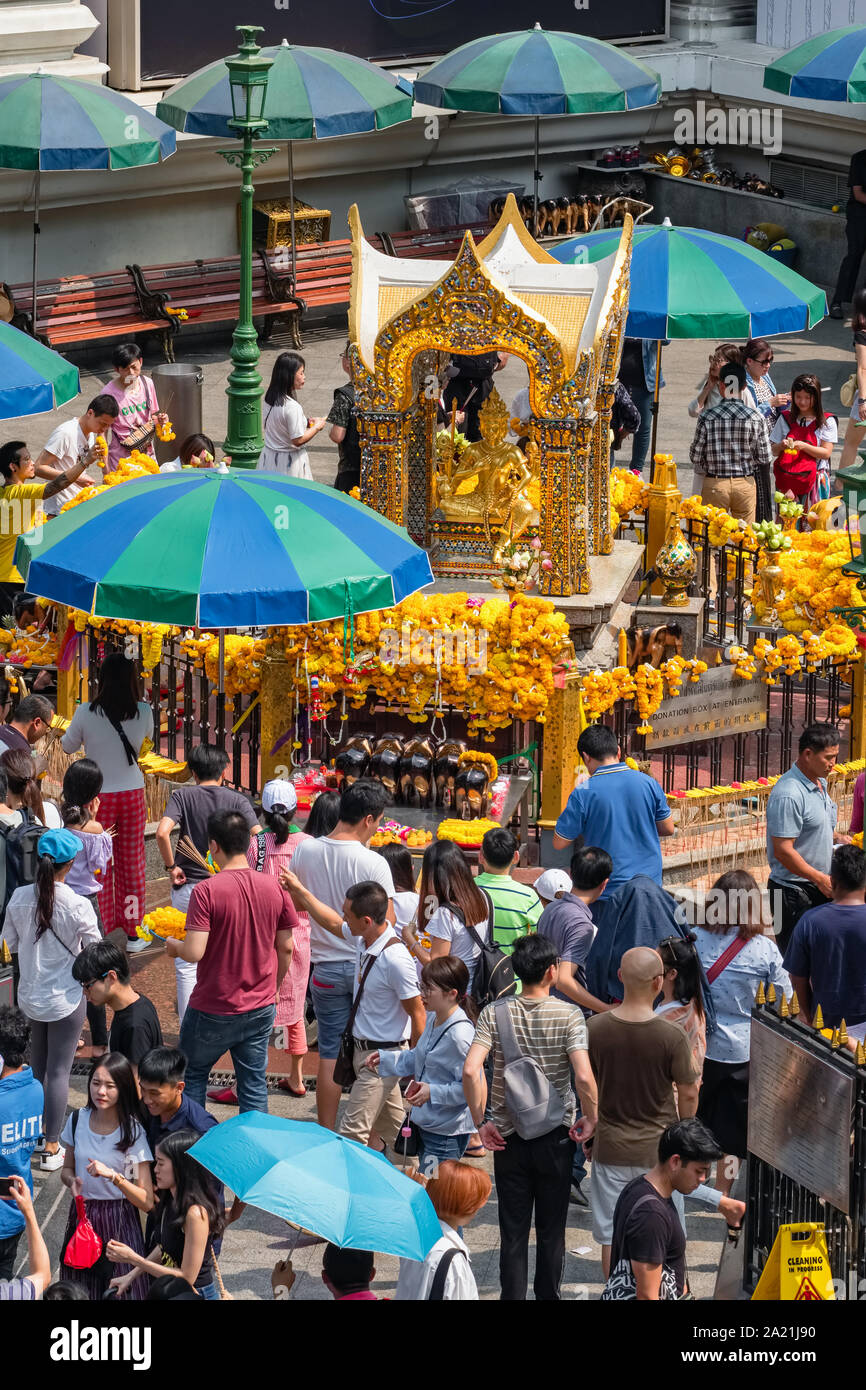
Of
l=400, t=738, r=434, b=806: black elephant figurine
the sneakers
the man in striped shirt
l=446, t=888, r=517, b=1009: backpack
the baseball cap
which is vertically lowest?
the sneakers

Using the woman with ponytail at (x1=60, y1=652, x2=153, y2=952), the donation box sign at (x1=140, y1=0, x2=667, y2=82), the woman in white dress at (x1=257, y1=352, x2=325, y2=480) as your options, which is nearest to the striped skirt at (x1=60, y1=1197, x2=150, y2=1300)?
the woman with ponytail at (x1=60, y1=652, x2=153, y2=952)

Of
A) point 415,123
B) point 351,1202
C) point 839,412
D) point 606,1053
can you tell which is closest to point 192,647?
point 606,1053

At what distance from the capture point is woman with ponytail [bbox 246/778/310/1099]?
9.16 metres

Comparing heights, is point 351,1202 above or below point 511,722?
above

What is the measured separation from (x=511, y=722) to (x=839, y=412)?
9890 millimetres

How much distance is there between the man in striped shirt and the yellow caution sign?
7.08 feet

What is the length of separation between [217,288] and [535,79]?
3.78m

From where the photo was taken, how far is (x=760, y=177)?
1041 inches

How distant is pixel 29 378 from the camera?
12.7 metres

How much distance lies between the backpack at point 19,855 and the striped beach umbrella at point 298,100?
10967mm

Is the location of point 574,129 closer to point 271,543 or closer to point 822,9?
point 822,9

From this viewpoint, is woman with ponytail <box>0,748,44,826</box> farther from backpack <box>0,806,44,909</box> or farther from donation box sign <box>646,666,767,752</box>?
donation box sign <box>646,666,767,752</box>

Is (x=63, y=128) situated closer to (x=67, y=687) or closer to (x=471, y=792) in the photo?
(x=67, y=687)

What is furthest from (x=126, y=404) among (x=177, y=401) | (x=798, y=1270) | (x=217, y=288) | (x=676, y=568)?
(x=798, y=1270)
